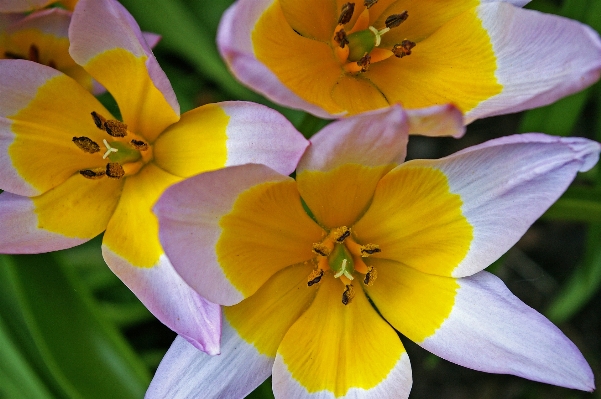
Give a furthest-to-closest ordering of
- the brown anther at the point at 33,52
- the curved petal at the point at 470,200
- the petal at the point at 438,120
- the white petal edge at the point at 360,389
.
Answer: the brown anther at the point at 33,52 < the white petal edge at the point at 360,389 < the curved petal at the point at 470,200 < the petal at the point at 438,120

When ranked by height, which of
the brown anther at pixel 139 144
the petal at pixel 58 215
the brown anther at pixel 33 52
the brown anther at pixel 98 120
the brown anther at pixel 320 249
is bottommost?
the brown anther at pixel 320 249

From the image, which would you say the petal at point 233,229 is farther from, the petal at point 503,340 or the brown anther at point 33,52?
the brown anther at point 33,52

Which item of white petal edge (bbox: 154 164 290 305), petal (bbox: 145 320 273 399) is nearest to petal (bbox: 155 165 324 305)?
white petal edge (bbox: 154 164 290 305)

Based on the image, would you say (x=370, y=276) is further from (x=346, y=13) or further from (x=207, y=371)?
(x=346, y=13)

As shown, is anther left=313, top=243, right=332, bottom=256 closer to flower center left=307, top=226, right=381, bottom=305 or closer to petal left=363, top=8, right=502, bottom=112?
flower center left=307, top=226, right=381, bottom=305

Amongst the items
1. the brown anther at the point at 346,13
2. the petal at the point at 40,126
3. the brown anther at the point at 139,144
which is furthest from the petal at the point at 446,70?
the petal at the point at 40,126

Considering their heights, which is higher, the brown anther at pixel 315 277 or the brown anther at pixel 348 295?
the brown anther at pixel 315 277

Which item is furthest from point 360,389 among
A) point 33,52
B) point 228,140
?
point 33,52
